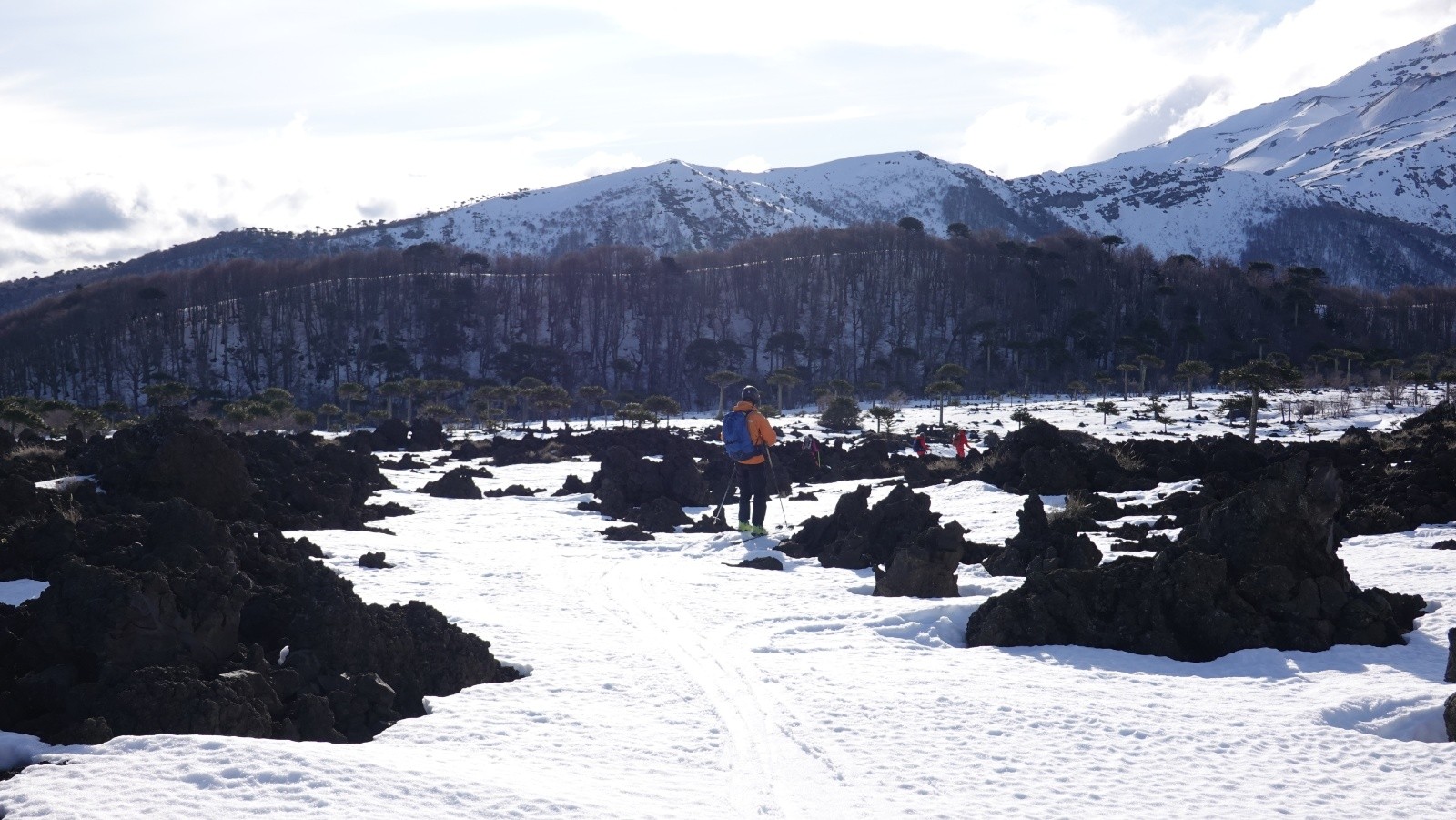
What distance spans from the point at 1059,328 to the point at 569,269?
1619 inches

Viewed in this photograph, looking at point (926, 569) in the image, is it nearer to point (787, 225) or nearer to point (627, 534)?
point (627, 534)

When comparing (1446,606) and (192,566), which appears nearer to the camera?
(192,566)

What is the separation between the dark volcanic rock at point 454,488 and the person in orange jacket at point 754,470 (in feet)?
25.9

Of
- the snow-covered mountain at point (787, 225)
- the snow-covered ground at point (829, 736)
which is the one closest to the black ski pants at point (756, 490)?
the snow-covered ground at point (829, 736)

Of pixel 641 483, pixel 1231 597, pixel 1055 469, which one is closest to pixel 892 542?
pixel 1231 597

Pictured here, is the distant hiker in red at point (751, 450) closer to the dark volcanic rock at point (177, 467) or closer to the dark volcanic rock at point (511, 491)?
the dark volcanic rock at point (177, 467)

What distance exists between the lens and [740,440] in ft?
46.3

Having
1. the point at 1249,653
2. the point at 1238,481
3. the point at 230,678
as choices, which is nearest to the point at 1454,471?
the point at 1238,481

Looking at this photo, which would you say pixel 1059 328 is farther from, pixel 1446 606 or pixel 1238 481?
pixel 1446 606

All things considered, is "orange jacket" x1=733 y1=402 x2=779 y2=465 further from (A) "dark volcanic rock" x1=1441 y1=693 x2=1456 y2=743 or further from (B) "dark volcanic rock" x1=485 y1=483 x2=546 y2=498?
(A) "dark volcanic rock" x1=1441 y1=693 x2=1456 y2=743

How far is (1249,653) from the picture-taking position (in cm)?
734

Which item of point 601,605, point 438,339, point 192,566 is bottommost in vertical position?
point 601,605

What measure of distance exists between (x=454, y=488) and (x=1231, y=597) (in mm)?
16256

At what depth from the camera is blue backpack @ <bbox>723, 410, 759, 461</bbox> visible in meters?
14.1
